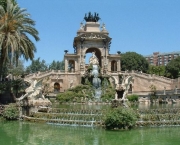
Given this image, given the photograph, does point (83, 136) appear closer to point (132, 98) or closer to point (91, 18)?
point (132, 98)

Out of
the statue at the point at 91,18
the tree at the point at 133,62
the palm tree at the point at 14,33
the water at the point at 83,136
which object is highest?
the statue at the point at 91,18

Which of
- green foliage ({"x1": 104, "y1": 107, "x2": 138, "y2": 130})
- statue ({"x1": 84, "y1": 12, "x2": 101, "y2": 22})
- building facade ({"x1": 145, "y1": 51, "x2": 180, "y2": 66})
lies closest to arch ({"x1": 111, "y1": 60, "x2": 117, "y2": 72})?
statue ({"x1": 84, "y1": 12, "x2": 101, "y2": 22})

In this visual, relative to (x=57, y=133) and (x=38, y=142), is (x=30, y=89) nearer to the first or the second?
(x=57, y=133)

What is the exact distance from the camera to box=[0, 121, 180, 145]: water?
11.4 m

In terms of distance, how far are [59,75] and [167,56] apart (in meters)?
79.9

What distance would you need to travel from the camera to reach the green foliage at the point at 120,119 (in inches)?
537

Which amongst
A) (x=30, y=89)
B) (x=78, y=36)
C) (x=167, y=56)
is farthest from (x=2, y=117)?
(x=167, y=56)

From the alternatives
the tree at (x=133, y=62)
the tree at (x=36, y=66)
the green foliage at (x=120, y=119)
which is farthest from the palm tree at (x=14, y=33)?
the tree at (x=36, y=66)

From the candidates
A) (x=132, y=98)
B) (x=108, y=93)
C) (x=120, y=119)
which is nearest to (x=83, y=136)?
(x=120, y=119)

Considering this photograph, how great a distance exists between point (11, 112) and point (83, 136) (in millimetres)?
8086

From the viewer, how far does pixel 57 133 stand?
13.7 metres

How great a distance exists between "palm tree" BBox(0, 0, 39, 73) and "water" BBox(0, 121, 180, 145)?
25.5 feet

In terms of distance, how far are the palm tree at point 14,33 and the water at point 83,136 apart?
306 inches

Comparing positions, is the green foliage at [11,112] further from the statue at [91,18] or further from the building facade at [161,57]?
the building facade at [161,57]
